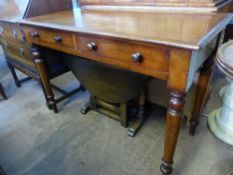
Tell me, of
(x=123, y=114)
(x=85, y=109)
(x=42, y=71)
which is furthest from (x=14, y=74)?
(x=123, y=114)

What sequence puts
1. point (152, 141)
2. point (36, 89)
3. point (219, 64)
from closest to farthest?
point (219, 64), point (152, 141), point (36, 89)

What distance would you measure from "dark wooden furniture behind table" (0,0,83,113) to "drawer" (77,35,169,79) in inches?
29.2

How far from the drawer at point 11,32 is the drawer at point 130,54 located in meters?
0.87

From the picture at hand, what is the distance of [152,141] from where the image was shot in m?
1.47

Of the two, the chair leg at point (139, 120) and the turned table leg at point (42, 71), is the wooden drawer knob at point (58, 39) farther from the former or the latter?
the chair leg at point (139, 120)

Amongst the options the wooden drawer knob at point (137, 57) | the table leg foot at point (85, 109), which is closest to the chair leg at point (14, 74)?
the table leg foot at point (85, 109)

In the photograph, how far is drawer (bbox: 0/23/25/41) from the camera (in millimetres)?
1624

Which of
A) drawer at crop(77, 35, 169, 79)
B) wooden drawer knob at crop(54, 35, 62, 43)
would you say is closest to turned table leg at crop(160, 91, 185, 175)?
drawer at crop(77, 35, 169, 79)

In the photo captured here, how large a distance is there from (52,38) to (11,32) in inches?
30.1

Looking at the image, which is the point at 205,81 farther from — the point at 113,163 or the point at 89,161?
the point at 89,161

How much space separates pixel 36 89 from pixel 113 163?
1481 millimetres

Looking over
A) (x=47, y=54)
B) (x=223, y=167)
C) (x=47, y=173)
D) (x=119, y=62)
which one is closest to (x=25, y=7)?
(x=47, y=54)

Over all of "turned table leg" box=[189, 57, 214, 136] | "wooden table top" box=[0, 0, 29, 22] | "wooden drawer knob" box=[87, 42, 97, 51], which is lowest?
"turned table leg" box=[189, 57, 214, 136]

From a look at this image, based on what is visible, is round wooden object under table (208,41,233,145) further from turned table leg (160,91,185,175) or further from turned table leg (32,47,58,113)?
turned table leg (32,47,58,113)
